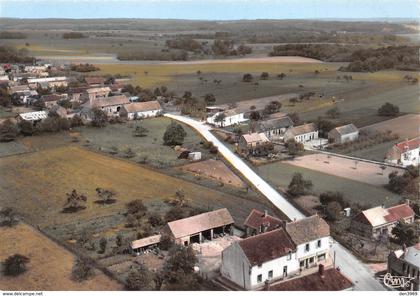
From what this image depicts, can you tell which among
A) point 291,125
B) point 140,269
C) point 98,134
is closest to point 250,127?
point 291,125

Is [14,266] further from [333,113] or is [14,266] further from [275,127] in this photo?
[333,113]

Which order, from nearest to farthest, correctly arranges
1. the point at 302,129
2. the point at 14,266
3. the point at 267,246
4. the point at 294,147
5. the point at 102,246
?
the point at 267,246, the point at 14,266, the point at 102,246, the point at 294,147, the point at 302,129

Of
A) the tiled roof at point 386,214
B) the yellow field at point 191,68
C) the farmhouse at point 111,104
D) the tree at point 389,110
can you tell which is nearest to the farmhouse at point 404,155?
the tiled roof at point 386,214

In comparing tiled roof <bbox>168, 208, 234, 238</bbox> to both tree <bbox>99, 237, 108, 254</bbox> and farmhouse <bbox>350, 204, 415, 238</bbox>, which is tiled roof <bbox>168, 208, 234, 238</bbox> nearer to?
tree <bbox>99, 237, 108, 254</bbox>

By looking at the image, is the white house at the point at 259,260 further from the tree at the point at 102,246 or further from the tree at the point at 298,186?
the tree at the point at 298,186

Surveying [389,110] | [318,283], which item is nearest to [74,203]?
[318,283]

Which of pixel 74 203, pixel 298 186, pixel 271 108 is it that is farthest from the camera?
pixel 271 108
